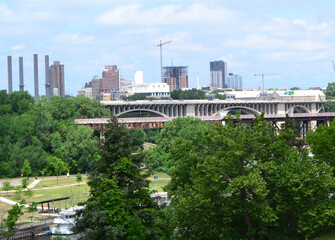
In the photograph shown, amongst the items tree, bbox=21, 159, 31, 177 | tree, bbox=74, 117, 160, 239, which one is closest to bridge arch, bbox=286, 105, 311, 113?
tree, bbox=21, 159, 31, 177

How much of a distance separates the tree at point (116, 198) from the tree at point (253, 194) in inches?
126

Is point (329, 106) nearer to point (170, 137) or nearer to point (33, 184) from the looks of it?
point (170, 137)

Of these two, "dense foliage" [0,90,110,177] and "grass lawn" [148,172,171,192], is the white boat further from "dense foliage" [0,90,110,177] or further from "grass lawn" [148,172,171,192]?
"dense foliage" [0,90,110,177]

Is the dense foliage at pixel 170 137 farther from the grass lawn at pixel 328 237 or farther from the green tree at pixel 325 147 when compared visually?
the grass lawn at pixel 328 237

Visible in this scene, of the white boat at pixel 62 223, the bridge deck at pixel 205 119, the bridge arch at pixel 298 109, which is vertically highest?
the bridge arch at pixel 298 109

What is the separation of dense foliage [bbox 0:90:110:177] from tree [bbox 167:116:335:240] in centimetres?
5430

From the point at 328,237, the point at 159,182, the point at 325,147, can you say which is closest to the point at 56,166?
the point at 159,182

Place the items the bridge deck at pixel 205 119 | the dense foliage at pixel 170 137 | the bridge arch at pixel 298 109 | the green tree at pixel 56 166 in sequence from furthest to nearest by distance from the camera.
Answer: the bridge arch at pixel 298 109 < the bridge deck at pixel 205 119 < the dense foliage at pixel 170 137 < the green tree at pixel 56 166

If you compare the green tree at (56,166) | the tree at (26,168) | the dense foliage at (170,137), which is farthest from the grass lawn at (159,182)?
the tree at (26,168)

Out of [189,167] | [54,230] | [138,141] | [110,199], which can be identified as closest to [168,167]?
[138,141]

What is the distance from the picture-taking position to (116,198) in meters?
36.0

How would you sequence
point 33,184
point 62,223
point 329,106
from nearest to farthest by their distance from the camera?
point 62,223
point 33,184
point 329,106

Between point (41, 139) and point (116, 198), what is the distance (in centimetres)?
7320

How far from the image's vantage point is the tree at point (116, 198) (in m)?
35.8
